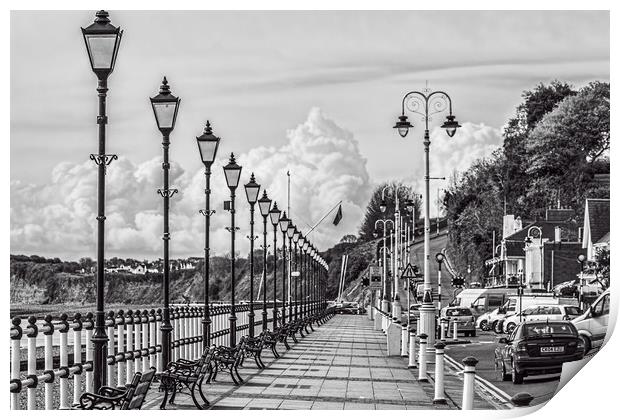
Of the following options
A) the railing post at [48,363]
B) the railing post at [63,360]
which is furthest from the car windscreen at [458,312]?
the railing post at [48,363]

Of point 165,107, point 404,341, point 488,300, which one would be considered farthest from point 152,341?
point 488,300

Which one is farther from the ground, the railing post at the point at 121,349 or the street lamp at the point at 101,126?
the street lamp at the point at 101,126

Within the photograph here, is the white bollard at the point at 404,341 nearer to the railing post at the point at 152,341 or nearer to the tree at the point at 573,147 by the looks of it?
the railing post at the point at 152,341

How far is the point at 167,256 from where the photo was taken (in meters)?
19.8

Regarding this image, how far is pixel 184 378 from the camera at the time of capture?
17.6m

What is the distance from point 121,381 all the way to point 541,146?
262 ft

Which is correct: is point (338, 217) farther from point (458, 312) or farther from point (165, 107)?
point (165, 107)

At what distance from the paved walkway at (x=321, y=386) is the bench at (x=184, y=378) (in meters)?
0.24

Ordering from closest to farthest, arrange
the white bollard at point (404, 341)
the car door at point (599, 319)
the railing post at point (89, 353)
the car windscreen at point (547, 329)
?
the railing post at point (89, 353) → the car windscreen at point (547, 329) → the car door at point (599, 319) → the white bollard at point (404, 341)

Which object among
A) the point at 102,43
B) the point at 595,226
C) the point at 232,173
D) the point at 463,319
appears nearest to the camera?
the point at 102,43

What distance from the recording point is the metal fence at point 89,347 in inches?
549

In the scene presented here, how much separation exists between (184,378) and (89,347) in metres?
1.63
